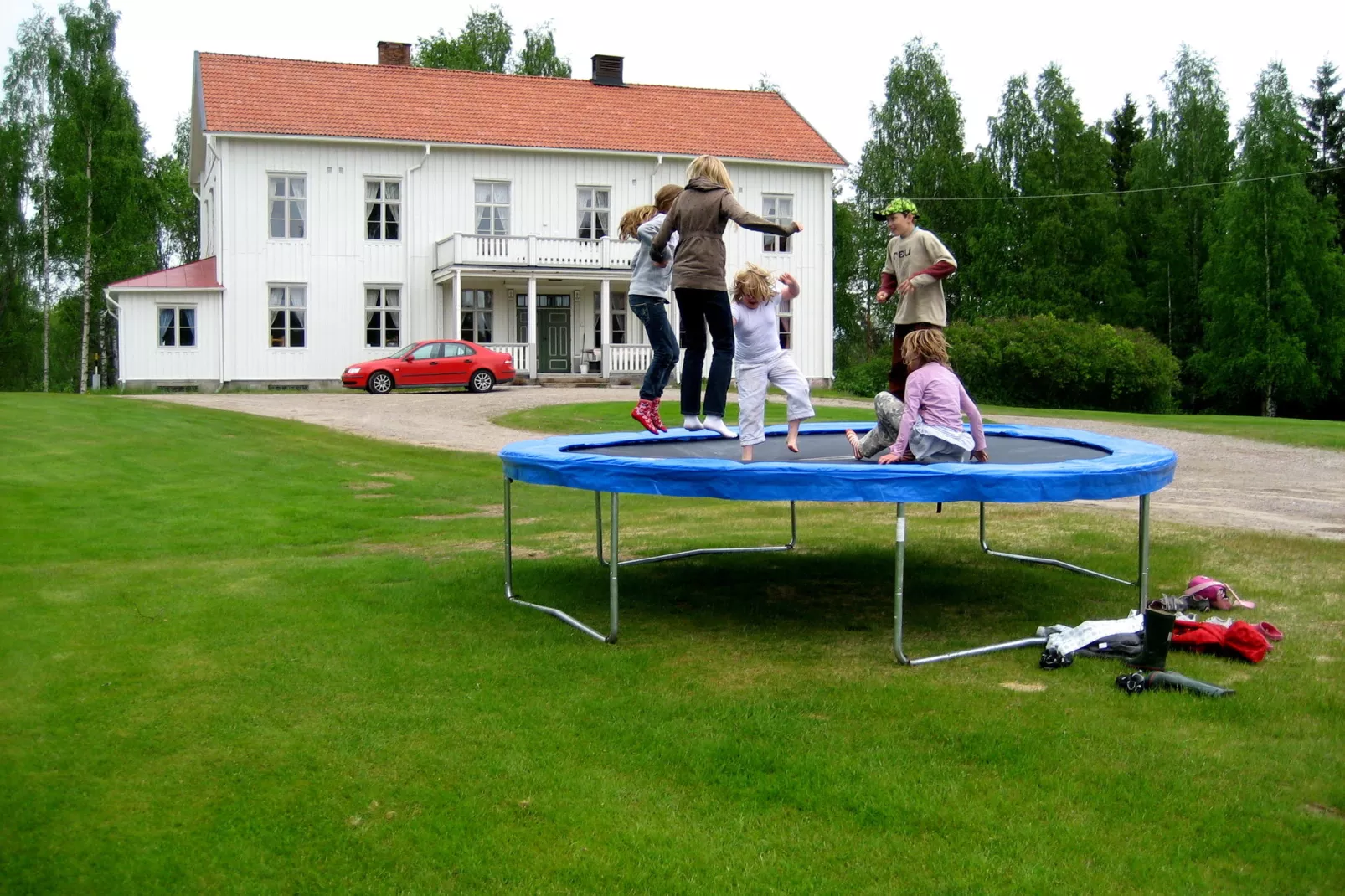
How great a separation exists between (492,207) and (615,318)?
4.37 m

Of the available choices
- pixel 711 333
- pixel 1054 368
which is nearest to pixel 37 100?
pixel 1054 368

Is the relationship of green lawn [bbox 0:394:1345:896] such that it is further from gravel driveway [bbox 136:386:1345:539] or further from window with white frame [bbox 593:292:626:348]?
window with white frame [bbox 593:292:626:348]

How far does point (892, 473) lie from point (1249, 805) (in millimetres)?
2176

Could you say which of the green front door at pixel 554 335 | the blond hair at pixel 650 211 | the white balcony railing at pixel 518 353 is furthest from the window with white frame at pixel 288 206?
the blond hair at pixel 650 211

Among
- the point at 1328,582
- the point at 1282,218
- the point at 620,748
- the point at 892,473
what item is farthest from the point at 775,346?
the point at 1282,218

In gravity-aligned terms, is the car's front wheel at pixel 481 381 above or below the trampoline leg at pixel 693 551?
above

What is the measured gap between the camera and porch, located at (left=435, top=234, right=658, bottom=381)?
30.3m

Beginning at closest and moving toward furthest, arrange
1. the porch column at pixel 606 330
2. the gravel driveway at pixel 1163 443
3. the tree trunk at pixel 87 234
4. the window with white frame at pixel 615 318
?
the gravel driveway at pixel 1163 443 → the porch column at pixel 606 330 → the window with white frame at pixel 615 318 → the tree trunk at pixel 87 234

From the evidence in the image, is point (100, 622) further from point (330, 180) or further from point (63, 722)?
point (330, 180)

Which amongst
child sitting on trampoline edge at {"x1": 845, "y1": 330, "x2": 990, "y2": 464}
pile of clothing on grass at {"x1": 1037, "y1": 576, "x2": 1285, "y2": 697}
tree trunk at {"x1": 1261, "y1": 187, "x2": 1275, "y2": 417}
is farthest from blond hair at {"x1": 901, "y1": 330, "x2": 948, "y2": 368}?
tree trunk at {"x1": 1261, "y1": 187, "x2": 1275, "y2": 417}

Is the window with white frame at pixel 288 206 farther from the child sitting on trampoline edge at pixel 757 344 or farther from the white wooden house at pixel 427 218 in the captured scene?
the child sitting on trampoline edge at pixel 757 344

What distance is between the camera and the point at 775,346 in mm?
7121

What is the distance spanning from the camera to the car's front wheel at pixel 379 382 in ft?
89.5

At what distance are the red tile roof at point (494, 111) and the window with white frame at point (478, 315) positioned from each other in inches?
147
